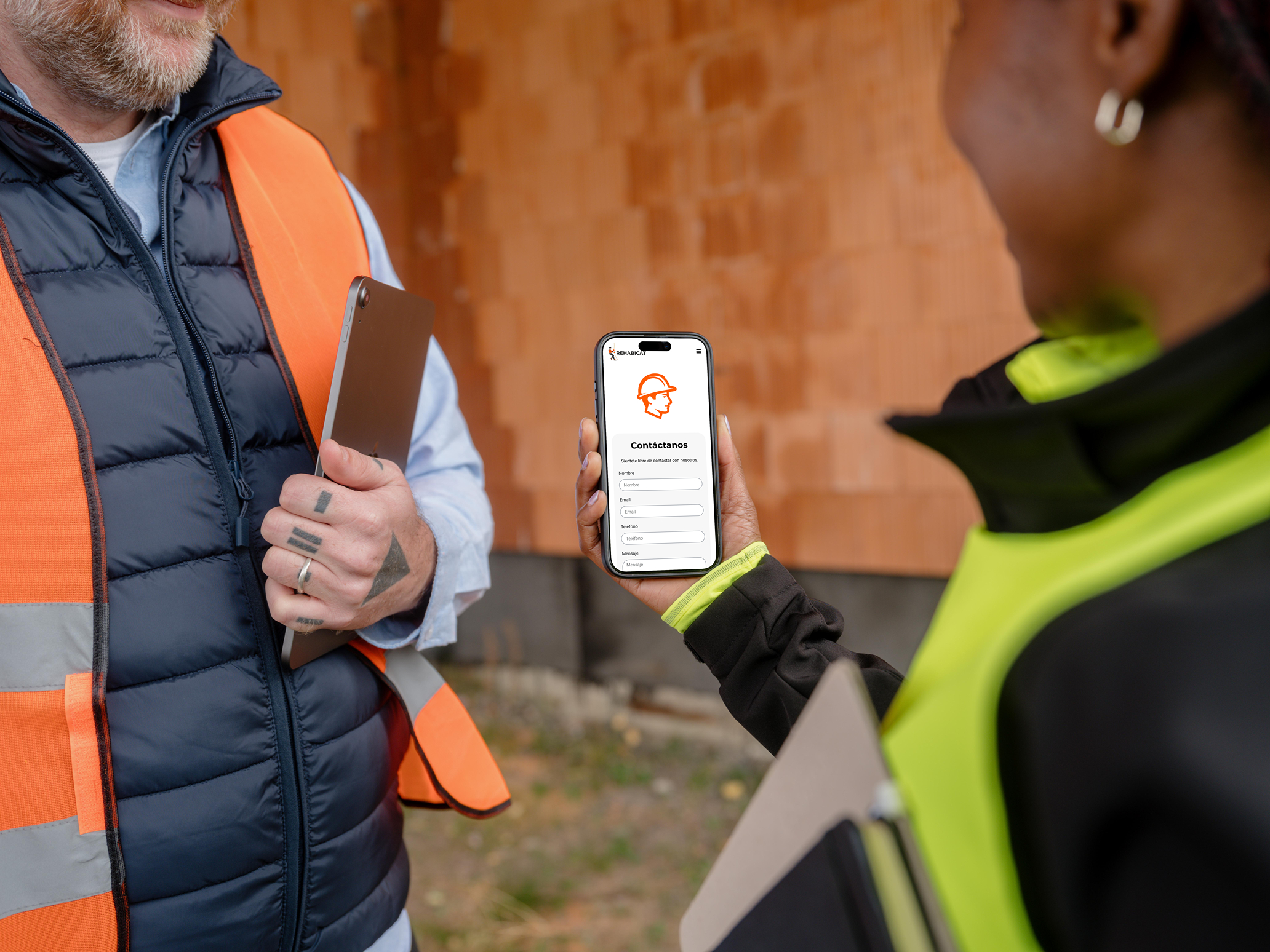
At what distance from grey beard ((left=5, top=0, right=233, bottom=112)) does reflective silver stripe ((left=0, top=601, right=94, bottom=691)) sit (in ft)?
2.30

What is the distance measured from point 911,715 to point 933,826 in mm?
58

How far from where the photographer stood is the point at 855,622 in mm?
3238

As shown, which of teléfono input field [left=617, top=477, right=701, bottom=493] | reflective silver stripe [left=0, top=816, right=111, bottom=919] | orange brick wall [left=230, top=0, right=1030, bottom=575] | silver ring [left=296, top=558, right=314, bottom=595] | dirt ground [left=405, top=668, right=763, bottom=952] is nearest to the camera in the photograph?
reflective silver stripe [left=0, top=816, right=111, bottom=919]

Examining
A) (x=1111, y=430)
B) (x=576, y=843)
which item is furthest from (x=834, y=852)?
(x=576, y=843)

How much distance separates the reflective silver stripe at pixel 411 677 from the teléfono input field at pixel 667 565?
343mm

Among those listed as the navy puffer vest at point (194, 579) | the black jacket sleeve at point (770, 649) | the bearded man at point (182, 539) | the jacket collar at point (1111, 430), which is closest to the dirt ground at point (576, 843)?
the bearded man at point (182, 539)

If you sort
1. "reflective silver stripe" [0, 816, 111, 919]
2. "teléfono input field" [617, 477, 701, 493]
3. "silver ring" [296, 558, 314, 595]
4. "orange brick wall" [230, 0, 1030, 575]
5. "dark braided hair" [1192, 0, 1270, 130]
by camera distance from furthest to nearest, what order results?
1. "orange brick wall" [230, 0, 1030, 575]
2. "teléfono input field" [617, 477, 701, 493]
3. "silver ring" [296, 558, 314, 595]
4. "reflective silver stripe" [0, 816, 111, 919]
5. "dark braided hair" [1192, 0, 1270, 130]

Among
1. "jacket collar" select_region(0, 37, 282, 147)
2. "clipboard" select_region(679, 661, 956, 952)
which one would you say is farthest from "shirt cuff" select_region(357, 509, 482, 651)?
"clipboard" select_region(679, 661, 956, 952)

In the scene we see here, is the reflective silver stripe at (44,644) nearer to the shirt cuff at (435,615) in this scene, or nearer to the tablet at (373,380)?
the tablet at (373,380)

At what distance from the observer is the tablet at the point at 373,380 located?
3.56ft

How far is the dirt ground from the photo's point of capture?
9.23ft

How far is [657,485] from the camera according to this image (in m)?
1.31

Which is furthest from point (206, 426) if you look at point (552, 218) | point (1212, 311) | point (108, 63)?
point (552, 218)

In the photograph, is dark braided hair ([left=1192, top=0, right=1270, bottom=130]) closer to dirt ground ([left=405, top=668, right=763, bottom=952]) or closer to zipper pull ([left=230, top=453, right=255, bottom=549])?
zipper pull ([left=230, top=453, right=255, bottom=549])
